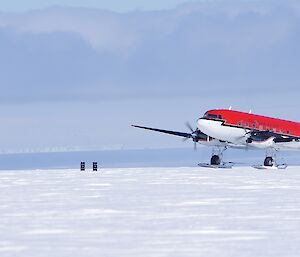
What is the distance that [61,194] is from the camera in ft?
129

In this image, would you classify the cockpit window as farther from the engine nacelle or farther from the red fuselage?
the engine nacelle

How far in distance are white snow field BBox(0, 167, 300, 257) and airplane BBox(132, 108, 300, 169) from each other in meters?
20.0

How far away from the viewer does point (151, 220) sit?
2661 centimetres

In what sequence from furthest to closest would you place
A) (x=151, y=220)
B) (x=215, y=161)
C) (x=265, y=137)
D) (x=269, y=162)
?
(x=215, y=161) → (x=269, y=162) → (x=265, y=137) → (x=151, y=220)

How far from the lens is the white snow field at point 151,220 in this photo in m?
20.3

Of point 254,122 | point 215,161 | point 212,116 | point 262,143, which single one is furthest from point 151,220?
point 215,161

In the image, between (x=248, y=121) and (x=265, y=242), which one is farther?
(x=248, y=121)

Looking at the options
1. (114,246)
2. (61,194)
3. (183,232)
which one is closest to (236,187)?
(61,194)

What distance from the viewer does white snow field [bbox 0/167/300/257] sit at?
20.3 metres

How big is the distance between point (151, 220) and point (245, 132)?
40.1 m

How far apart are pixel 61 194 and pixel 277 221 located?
51.1ft

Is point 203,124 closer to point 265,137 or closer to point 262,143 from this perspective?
point 262,143

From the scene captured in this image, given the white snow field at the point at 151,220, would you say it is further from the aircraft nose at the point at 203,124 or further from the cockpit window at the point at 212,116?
the cockpit window at the point at 212,116

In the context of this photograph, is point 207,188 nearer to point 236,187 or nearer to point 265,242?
point 236,187
